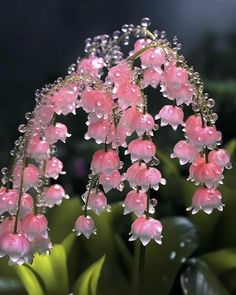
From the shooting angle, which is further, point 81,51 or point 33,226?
point 81,51

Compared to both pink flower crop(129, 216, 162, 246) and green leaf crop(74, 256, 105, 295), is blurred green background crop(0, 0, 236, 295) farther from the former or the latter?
pink flower crop(129, 216, 162, 246)

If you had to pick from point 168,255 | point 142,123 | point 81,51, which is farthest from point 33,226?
point 81,51

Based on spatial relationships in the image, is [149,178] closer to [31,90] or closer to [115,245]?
[115,245]

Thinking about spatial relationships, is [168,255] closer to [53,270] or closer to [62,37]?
[53,270]

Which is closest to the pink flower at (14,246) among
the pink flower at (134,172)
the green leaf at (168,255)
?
the pink flower at (134,172)

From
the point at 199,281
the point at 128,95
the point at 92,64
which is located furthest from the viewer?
the point at 199,281

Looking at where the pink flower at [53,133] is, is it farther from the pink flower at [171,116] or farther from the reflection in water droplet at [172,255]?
the reflection in water droplet at [172,255]

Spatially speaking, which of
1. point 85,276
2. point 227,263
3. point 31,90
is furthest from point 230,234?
point 31,90
